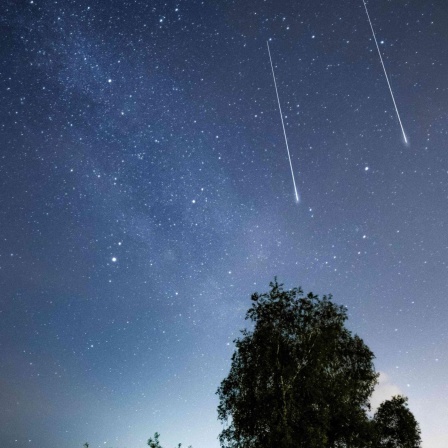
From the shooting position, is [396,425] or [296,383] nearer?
[296,383]

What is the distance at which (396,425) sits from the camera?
28.8 metres

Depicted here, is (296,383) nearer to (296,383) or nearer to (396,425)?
(296,383)

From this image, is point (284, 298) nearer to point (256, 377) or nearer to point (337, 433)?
point (256, 377)

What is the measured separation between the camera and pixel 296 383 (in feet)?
71.6

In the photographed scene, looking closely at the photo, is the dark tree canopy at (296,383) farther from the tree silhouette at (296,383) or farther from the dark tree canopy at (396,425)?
the dark tree canopy at (396,425)

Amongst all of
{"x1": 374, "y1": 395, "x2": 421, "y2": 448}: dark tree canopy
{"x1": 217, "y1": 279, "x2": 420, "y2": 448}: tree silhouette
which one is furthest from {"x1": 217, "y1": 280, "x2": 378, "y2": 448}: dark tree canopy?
{"x1": 374, "y1": 395, "x2": 421, "y2": 448}: dark tree canopy

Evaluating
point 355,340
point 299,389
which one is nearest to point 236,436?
point 299,389

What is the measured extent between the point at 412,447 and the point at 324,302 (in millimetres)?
14426

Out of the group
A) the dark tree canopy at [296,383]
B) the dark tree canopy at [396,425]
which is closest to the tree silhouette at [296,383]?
the dark tree canopy at [296,383]

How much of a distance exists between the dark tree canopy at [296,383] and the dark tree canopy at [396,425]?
193 inches

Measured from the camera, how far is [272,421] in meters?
20.5

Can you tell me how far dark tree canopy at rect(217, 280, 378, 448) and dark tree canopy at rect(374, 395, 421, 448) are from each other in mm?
4893

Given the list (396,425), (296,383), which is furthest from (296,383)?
(396,425)

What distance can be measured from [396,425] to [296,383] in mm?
13454
